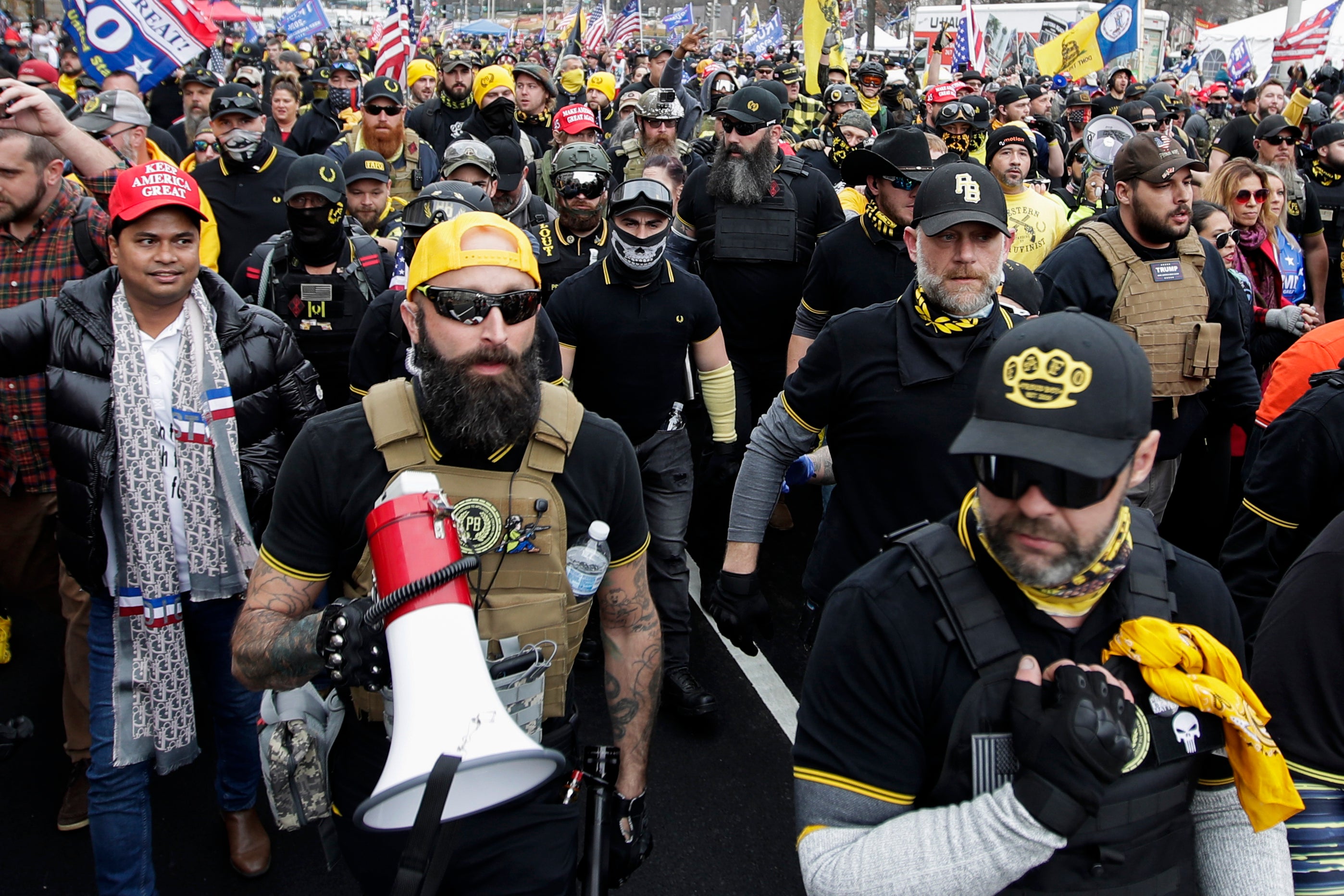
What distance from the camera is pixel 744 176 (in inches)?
249

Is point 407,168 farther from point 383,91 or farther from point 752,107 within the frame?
point 752,107

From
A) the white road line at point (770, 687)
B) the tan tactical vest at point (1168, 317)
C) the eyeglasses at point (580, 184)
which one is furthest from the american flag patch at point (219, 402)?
the tan tactical vest at point (1168, 317)

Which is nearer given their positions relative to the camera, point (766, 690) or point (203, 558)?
point (203, 558)

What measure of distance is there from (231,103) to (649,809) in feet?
20.4

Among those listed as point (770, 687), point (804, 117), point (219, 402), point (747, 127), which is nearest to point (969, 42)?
point (804, 117)

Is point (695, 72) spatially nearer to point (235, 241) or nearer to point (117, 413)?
point (235, 241)

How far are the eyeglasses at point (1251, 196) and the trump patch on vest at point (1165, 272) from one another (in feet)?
7.77

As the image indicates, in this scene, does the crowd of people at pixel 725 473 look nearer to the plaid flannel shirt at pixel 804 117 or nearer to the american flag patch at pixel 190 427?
the american flag patch at pixel 190 427

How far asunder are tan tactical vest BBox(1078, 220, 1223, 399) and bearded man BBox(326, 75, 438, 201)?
16.8 feet

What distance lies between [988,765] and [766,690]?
3.29m

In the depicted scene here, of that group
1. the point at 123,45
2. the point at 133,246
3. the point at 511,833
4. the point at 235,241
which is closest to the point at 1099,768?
the point at 511,833

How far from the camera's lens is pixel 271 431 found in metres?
3.83

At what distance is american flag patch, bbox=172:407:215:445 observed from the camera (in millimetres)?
3465

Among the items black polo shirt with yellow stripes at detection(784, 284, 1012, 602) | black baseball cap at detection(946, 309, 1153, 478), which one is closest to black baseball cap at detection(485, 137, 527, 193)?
black polo shirt with yellow stripes at detection(784, 284, 1012, 602)
